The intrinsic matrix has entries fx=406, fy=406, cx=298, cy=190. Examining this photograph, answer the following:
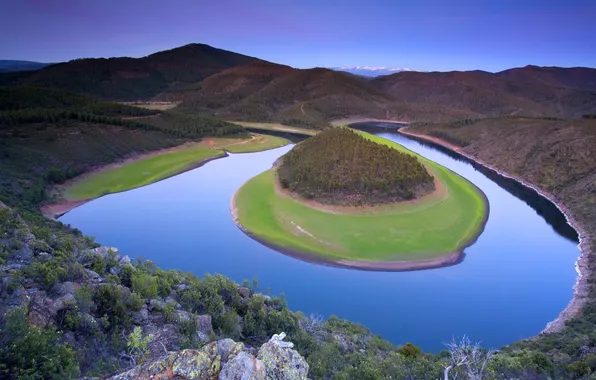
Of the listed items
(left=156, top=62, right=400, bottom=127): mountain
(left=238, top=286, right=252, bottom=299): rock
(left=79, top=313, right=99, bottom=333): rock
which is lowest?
(left=238, top=286, right=252, bottom=299): rock

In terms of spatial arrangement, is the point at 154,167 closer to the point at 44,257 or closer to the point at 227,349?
the point at 44,257

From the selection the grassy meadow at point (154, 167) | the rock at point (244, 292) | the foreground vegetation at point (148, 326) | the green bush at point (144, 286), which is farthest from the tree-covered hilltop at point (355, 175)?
the green bush at point (144, 286)

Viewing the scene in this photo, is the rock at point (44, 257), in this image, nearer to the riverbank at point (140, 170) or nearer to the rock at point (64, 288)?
the rock at point (64, 288)

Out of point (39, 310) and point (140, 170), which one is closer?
point (39, 310)

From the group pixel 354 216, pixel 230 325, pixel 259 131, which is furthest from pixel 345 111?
pixel 230 325

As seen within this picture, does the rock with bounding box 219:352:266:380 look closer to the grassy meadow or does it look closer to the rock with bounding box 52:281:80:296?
the rock with bounding box 52:281:80:296

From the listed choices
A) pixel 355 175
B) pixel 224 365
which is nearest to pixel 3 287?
pixel 224 365

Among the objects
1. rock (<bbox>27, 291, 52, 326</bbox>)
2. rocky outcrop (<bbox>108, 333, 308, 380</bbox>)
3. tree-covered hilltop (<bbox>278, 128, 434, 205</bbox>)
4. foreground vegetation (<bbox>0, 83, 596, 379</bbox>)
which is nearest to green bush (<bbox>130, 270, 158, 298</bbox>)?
foreground vegetation (<bbox>0, 83, 596, 379</bbox>)
